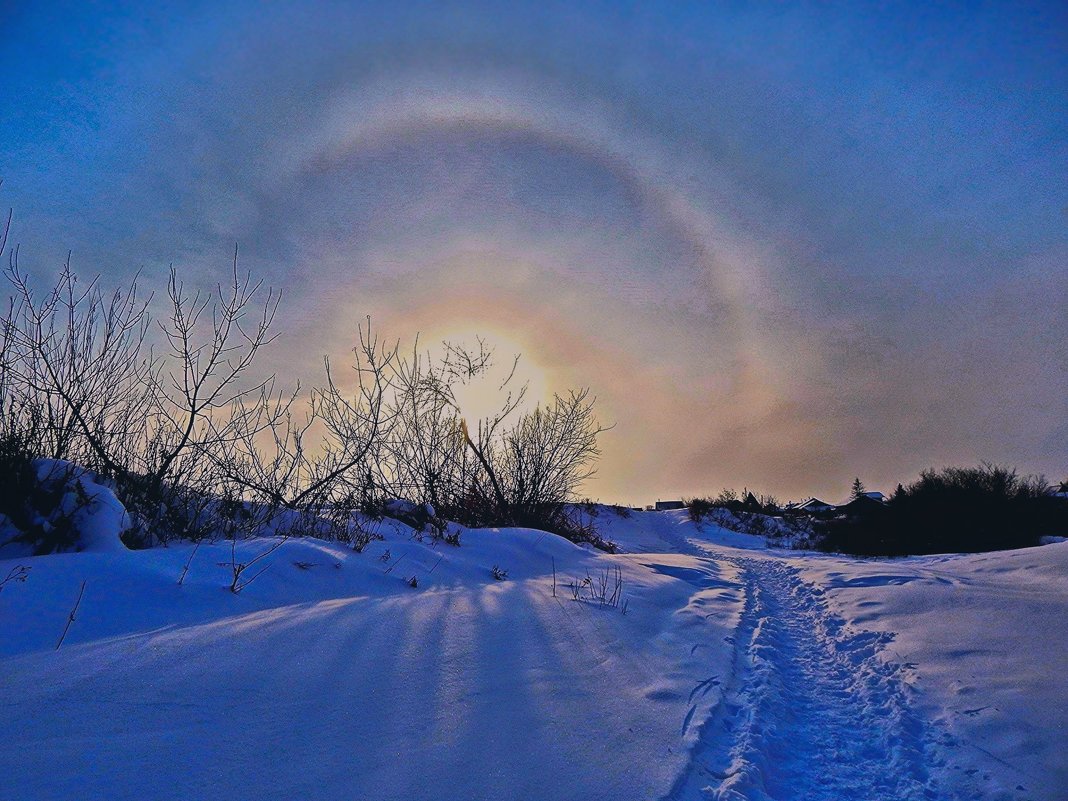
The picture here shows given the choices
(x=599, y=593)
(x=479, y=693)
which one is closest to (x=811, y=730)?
(x=479, y=693)

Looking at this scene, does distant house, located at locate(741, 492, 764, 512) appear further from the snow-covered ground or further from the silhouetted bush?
the snow-covered ground

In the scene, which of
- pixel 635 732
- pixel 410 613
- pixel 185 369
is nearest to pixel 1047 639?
pixel 635 732

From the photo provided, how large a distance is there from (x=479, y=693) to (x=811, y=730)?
1.85 metres

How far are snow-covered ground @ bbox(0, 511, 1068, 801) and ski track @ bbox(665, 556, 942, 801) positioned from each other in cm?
2

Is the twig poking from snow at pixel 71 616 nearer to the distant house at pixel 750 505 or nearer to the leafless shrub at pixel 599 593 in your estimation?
the leafless shrub at pixel 599 593

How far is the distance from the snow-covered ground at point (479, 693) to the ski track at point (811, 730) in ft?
0.05

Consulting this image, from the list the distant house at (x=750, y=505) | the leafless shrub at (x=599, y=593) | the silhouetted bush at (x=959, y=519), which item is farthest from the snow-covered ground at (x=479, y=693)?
the distant house at (x=750, y=505)

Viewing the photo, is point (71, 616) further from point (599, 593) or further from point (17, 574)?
point (599, 593)

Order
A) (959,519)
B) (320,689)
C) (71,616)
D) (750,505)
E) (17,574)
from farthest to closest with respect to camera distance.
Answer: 1. (750,505)
2. (959,519)
3. (17,574)
4. (71,616)
5. (320,689)

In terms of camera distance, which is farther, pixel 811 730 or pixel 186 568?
pixel 186 568

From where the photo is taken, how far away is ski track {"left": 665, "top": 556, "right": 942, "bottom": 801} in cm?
241

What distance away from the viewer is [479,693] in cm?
284

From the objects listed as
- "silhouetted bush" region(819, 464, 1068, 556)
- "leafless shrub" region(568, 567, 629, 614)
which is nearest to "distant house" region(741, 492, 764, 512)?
"silhouetted bush" region(819, 464, 1068, 556)

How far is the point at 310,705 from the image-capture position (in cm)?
246
